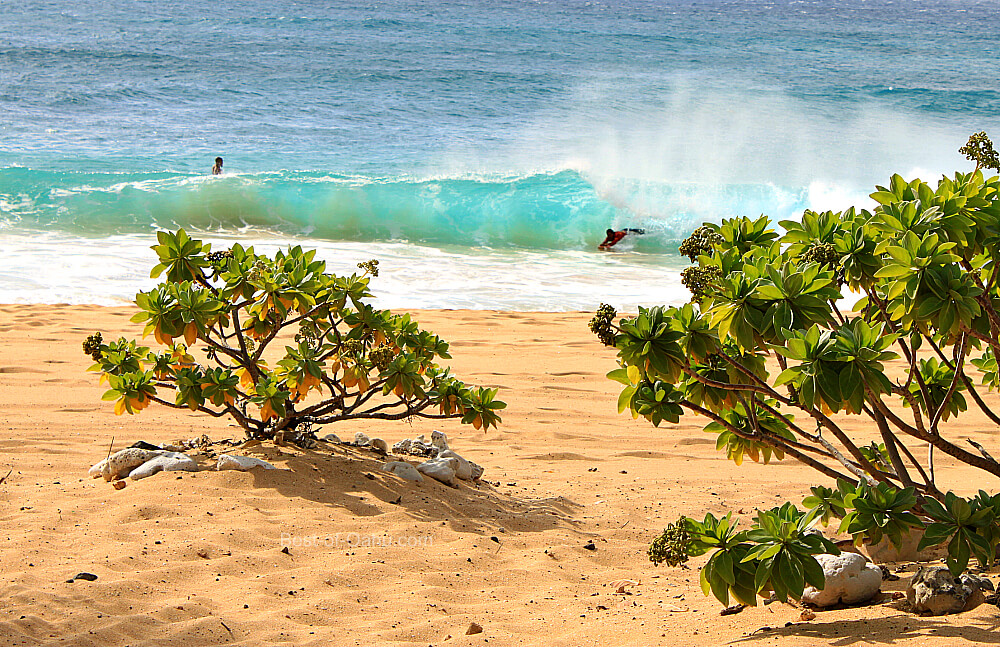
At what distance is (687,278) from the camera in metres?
2.29

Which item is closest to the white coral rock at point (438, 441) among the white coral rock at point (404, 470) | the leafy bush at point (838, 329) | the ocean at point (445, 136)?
the white coral rock at point (404, 470)

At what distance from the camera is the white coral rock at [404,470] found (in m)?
4.34

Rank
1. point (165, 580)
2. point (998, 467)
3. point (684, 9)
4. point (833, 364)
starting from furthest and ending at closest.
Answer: point (684, 9) < point (165, 580) < point (998, 467) < point (833, 364)

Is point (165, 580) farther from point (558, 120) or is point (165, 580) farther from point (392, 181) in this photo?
point (558, 120)

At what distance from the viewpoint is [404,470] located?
4371 mm

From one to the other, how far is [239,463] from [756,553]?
2.66m

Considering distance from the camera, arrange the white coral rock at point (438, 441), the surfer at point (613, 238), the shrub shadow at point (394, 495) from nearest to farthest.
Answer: the shrub shadow at point (394, 495) → the white coral rock at point (438, 441) → the surfer at point (613, 238)

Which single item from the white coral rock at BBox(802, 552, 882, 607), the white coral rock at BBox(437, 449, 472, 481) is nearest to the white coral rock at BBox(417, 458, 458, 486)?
the white coral rock at BBox(437, 449, 472, 481)

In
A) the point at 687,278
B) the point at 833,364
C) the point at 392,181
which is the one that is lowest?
the point at 833,364

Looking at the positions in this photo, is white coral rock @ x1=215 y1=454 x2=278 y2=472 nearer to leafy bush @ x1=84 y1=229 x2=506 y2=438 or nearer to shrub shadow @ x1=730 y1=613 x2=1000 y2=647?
leafy bush @ x1=84 y1=229 x2=506 y2=438

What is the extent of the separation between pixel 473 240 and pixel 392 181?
408 centimetres

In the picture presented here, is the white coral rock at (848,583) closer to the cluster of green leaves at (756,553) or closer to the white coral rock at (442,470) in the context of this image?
the cluster of green leaves at (756,553)

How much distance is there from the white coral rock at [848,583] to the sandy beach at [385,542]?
0.05 meters

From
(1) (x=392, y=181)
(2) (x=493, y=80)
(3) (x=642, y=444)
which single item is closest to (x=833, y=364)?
(3) (x=642, y=444)
